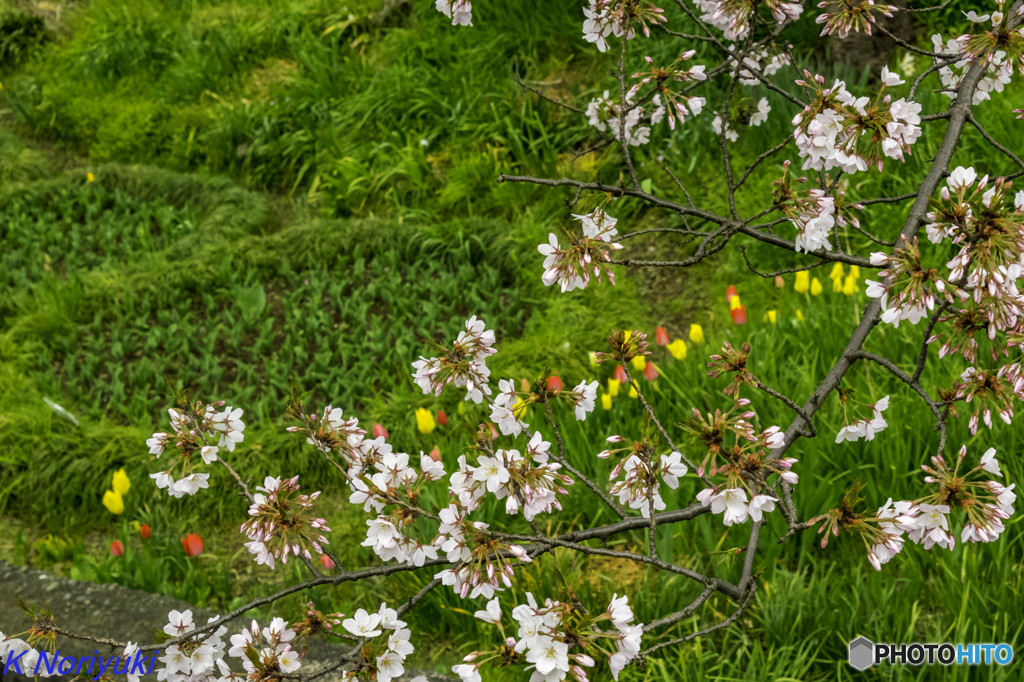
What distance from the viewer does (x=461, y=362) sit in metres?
1.74

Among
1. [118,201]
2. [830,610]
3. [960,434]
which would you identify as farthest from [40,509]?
[960,434]

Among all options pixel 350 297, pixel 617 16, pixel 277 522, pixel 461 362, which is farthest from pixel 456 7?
pixel 350 297

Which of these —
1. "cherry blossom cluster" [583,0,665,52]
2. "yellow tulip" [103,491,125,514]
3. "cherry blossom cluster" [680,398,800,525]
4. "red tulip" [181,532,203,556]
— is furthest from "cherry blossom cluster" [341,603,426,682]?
"yellow tulip" [103,491,125,514]

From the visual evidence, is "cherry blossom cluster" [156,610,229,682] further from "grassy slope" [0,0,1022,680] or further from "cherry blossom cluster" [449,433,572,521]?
"grassy slope" [0,0,1022,680]

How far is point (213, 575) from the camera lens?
3.10 m

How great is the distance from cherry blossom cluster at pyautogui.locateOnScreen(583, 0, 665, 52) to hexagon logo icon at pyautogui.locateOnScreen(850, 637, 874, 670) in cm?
169

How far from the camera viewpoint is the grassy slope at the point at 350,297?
101 inches

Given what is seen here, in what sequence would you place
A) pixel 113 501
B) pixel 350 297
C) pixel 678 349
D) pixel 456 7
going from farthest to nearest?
pixel 350 297, pixel 678 349, pixel 113 501, pixel 456 7

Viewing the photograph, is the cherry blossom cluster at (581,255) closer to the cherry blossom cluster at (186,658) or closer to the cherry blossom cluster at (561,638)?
the cherry blossom cluster at (561,638)

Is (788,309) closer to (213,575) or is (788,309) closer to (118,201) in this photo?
(213,575)

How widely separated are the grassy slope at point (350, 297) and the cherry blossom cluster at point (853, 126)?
4.16ft

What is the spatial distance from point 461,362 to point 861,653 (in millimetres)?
1410

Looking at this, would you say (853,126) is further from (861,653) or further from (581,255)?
(861,653)
